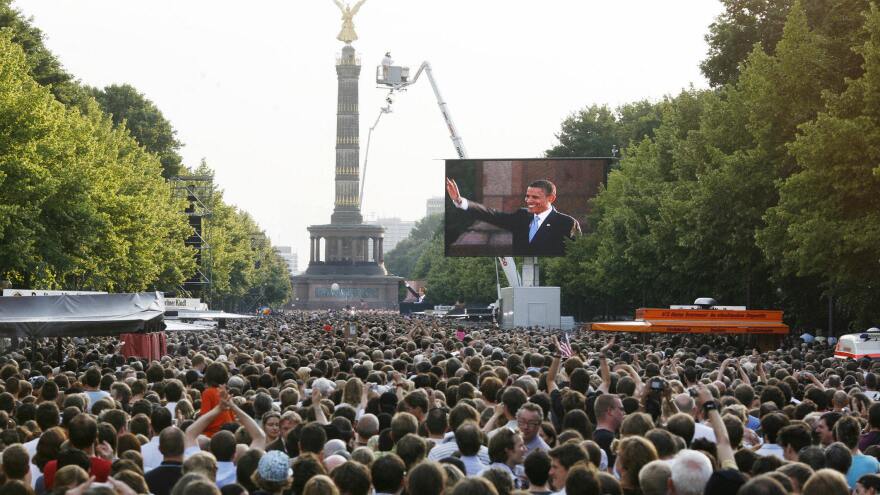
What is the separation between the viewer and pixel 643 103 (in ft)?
364

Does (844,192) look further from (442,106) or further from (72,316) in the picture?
(442,106)

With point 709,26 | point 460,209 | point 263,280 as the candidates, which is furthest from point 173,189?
point 263,280

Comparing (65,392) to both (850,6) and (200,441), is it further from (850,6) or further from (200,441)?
(850,6)

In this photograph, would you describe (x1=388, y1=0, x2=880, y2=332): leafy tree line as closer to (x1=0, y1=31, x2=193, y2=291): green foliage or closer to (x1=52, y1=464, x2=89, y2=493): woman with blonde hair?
(x1=0, y1=31, x2=193, y2=291): green foliage

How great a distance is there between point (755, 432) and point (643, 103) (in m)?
99.1

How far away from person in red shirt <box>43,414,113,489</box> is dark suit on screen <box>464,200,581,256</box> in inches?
2090

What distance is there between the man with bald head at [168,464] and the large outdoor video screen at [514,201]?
5303cm

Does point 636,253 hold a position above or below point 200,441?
above

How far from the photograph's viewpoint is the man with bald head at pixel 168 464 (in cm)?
1029

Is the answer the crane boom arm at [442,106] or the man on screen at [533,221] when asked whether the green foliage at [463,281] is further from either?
the man on screen at [533,221]

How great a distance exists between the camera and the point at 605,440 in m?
11.4

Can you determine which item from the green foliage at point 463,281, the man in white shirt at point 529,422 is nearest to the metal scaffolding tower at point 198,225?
the green foliage at point 463,281

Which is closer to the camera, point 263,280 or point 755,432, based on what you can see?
point 755,432

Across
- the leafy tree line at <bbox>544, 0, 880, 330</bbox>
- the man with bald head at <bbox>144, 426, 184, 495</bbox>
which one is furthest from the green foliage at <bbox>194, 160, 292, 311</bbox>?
the man with bald head at <bbox>144, 426, 184, 495</bbox>
